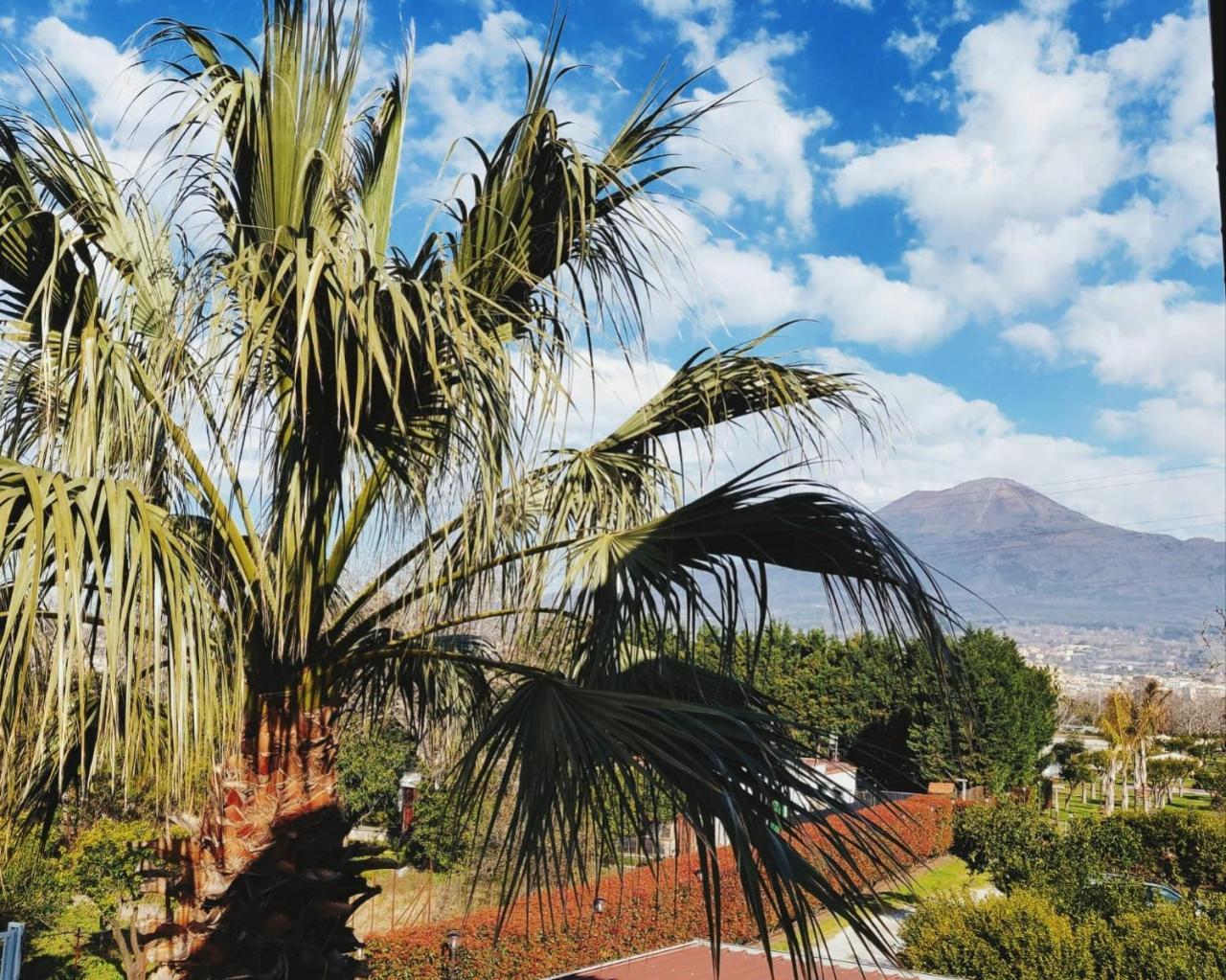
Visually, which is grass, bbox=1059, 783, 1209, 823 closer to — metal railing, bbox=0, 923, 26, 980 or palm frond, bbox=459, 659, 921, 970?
metal railing, bbox=0, 923, 26, 980

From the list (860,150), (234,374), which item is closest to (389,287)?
(234,374)

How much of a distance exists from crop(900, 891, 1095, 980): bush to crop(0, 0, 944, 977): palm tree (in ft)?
22.7

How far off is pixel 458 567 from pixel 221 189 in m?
1.51

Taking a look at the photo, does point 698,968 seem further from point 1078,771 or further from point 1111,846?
point 1078,771

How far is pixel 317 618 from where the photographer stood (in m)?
3.29

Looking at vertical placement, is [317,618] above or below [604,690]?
above

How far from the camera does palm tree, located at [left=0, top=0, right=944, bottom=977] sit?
2479mm

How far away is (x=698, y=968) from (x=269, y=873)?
22.4 feet

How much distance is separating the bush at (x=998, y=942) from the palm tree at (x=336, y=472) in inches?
273

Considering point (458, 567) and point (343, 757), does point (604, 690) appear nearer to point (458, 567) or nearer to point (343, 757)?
point (458, 567)

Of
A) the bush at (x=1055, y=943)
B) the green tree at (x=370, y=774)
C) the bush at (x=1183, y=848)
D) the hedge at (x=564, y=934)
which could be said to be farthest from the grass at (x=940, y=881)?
the green tree at (x=370, y=774)

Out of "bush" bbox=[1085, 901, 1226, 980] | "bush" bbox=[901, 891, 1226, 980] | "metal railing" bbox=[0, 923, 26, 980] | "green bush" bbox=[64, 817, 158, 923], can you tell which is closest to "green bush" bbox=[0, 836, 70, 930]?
"green bush" bbox=[64, 817, 158, 923]

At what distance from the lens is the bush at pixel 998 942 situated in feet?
28.3

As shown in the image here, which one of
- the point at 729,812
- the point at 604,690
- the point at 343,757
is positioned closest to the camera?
the point at 729,812
